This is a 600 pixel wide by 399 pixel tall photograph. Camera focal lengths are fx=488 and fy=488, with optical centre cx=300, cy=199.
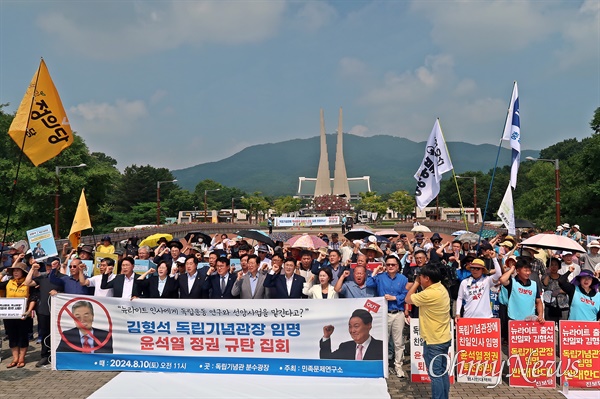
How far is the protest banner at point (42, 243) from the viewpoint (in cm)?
1221

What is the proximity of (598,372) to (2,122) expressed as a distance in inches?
1854

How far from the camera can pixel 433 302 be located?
19.3ft

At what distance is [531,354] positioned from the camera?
691cm

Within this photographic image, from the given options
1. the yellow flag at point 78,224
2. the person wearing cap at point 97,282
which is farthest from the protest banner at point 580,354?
the yellow flag at point 78,224

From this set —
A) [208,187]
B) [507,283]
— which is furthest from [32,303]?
[208,187]

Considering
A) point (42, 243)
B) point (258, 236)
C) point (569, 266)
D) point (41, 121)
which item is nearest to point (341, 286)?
point (569, 266)

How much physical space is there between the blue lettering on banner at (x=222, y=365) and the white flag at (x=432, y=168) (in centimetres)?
727

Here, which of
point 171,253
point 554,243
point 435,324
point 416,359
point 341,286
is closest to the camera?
point 435,324

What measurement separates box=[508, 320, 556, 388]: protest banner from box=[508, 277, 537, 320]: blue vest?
0.21m

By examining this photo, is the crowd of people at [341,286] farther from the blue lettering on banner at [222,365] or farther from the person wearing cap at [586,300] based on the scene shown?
the blue lettering on banner at [222,365]

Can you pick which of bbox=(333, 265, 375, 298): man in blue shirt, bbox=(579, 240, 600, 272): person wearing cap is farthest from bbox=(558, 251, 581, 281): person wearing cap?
bbox=(333, 265, 375, 298): man in blue shirt

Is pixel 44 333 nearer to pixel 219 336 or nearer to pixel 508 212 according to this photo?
pixel 219 336

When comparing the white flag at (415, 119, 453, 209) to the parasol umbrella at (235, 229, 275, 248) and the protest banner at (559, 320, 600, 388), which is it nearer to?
the parasol umbrella at (235, 229, 275, 248)

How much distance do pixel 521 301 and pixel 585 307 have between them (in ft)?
3.06
